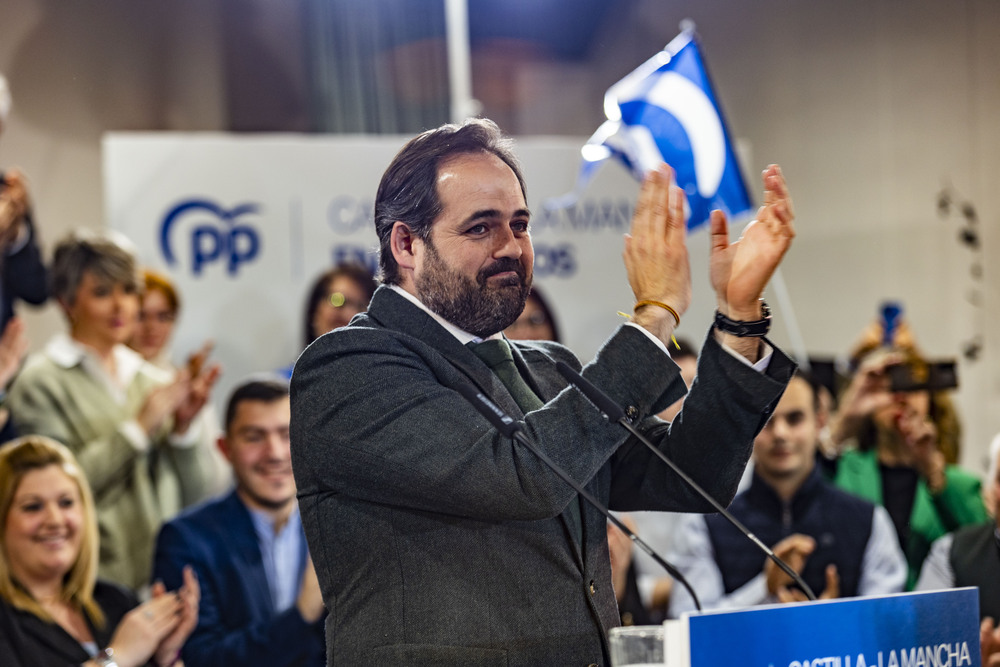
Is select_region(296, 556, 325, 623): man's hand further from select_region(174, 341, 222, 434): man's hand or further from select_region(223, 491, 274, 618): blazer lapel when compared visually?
select_region(174, 341, 222, 434): man's hand

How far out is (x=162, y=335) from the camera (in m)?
4.71

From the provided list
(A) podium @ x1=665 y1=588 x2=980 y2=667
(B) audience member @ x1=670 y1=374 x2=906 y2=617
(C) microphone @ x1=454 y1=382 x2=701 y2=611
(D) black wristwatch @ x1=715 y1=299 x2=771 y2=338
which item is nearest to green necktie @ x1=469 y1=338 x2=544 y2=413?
(C) microphone @ x1=454 y1=382 x2=701 y2=611

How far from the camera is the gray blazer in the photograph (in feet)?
5.45

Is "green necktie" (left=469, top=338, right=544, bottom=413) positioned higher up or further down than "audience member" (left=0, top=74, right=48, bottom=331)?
further down

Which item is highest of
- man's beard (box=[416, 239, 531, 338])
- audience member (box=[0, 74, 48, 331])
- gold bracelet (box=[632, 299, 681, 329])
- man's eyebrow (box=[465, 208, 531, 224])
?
audience member (box=[0, 74, 48, 331])

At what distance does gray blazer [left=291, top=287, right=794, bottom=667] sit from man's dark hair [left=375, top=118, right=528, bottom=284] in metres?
0.13

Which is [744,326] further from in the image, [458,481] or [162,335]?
[162,335]

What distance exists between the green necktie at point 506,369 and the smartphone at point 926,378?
3.07 m

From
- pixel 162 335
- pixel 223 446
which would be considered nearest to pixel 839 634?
pixel 223 446

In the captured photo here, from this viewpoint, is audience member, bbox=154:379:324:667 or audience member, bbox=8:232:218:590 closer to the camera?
audience member, bbox=154:379:324:667

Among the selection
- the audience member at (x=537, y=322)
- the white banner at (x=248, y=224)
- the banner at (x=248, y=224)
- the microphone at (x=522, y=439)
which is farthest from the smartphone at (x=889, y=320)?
the microphone at (x=522, y=439)

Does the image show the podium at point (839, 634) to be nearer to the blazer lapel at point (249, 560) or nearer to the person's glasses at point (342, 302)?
the blazer lapel at point (249, 560)

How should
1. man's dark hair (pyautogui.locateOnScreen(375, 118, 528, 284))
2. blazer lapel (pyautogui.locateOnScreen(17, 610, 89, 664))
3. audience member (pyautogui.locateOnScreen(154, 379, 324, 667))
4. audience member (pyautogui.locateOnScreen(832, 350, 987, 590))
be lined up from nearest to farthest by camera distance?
man's dark hair (pyautogui.locateOnScreen(375, 118, 528, 284)) < blazer lapel (pyautogui.locateOnScreen(17, 610, 89, 664)) < audience member (pyautogui.locateOnScreen(154, 379, 324, 667)) < audience member (pyautogui.locateOnScreen(832, 350, 987, 590))

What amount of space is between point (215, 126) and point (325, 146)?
1.77 metres
